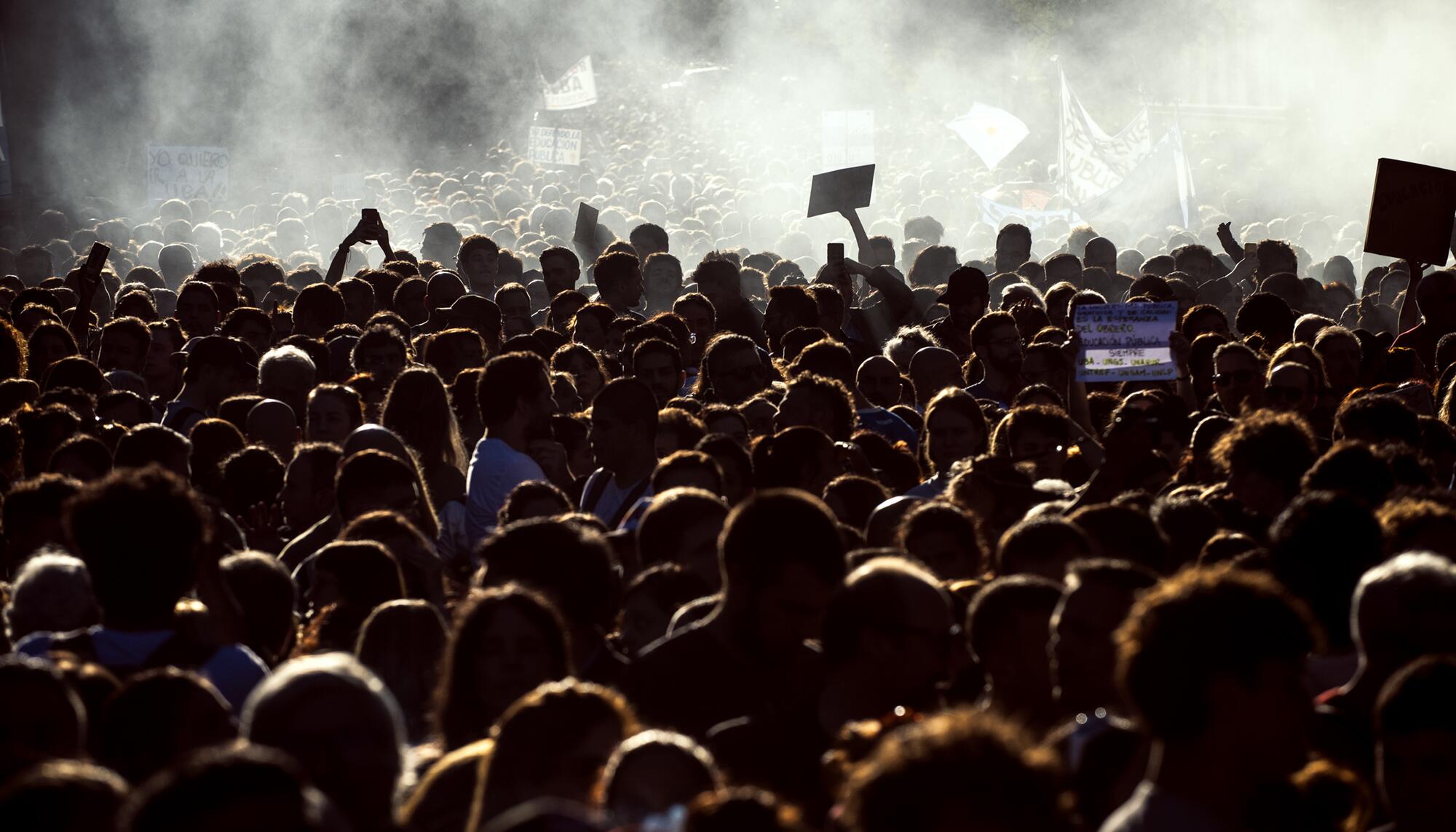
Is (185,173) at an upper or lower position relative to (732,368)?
upper

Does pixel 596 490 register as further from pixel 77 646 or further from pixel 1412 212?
pixel 1412 212

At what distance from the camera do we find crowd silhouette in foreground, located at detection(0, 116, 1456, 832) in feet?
10.3

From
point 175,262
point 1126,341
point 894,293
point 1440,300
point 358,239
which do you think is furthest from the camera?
point 175,262

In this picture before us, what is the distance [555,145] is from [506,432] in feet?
59.6

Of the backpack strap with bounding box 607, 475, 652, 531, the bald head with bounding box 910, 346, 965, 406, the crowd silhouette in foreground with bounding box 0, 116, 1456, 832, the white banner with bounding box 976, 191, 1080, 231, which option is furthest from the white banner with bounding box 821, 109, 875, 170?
the backpack strap with bounding box 607, 475, 652, 531

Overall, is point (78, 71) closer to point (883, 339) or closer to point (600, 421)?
point (883, 339)

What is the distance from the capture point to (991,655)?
4176 mm

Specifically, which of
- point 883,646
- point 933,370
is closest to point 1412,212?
point 933,370

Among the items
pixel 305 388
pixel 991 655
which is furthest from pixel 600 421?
pixel 991 655

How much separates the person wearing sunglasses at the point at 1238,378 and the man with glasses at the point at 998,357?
1.24 metres

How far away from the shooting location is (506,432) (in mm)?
7074

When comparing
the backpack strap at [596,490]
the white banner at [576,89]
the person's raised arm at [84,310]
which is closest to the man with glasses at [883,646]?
the backpack strap at [596,490]

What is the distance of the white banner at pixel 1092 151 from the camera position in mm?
20312

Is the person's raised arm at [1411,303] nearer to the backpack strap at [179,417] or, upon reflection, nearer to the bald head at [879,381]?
the bald head at [879,381]
